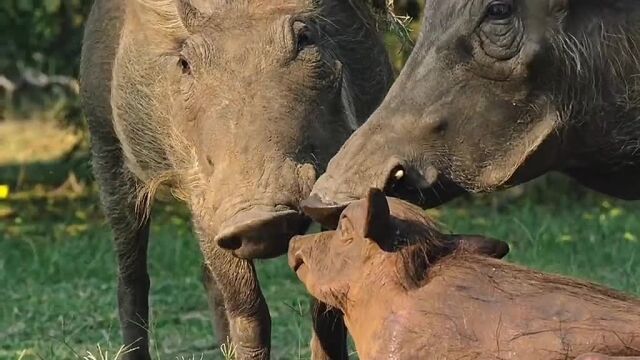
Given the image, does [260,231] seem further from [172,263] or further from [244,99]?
[172,263]

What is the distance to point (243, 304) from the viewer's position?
4.29 metres

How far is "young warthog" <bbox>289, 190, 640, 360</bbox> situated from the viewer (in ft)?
8.89

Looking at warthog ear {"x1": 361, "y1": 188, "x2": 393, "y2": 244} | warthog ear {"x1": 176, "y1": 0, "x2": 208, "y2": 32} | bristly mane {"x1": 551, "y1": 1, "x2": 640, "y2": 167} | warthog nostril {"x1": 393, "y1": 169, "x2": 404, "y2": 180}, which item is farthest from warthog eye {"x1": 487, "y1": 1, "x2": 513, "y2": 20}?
warthog ear {"x1": 176, "y1": 0, "x2": 208, "y2": 32}

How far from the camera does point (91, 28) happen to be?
541 cm

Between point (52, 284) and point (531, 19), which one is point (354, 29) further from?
point (52, 284)

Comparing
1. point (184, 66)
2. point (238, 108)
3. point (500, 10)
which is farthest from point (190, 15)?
point (500, 10)

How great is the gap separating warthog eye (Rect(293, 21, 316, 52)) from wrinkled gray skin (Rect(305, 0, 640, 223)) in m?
0.66

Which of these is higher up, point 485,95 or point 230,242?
point 485,95

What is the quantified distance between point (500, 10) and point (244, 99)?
2.74 ft

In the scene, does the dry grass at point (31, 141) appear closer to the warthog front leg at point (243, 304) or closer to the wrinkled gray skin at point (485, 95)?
the warthog front leg at point (243, 304)

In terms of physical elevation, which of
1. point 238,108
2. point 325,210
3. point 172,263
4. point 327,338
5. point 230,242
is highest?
point 325,210

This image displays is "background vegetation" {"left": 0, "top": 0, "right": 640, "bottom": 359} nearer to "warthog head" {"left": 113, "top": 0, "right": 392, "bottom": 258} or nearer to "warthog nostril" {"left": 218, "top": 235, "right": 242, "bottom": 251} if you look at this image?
"warthog head" {"left": 113, "top": 0, "right": 392, "bottom": 258}

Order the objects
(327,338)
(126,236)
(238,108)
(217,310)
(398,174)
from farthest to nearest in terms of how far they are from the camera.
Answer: (126,236) < (217,310) < (327,338) < (238,108) < (398,174)

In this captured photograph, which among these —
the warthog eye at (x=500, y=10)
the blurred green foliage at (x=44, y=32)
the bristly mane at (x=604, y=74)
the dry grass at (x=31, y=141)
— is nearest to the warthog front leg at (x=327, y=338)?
the bristly mane at (x=604, y=74)
